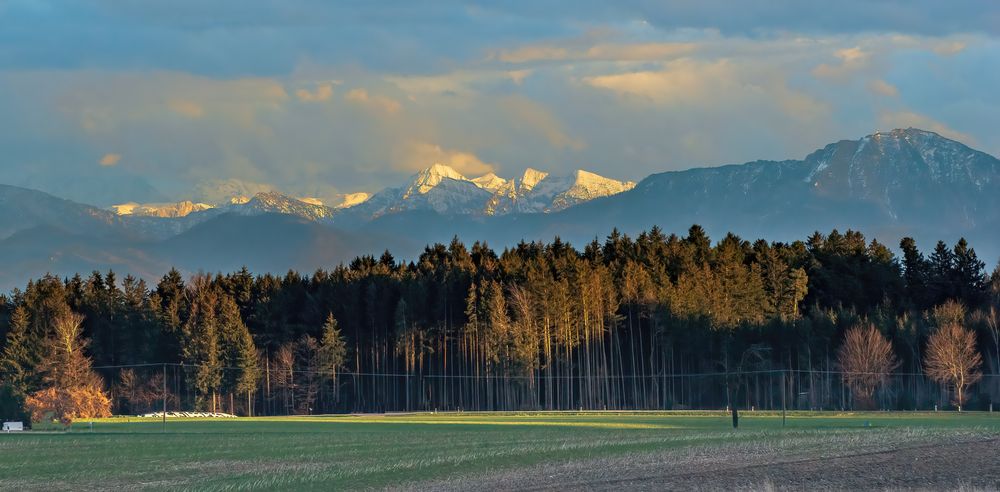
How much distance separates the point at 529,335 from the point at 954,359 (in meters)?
40.9

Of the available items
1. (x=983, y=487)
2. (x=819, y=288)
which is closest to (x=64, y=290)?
(x=819, y=288)

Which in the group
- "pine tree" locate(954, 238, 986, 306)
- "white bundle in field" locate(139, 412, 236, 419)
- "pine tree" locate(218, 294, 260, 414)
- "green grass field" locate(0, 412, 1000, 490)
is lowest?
"white bundle in field" locate(139, 412, 236, 419)

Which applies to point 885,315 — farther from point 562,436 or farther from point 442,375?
point 562,436

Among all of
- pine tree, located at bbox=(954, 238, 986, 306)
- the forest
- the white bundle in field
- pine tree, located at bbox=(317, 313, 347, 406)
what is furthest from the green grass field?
pine tree, located at bbox=(954, 238, 986, 306)

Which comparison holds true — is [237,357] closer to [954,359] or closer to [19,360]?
[19,360]

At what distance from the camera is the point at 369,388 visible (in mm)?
153750

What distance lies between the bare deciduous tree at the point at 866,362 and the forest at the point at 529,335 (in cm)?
19

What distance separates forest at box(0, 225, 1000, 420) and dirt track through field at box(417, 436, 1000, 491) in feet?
248

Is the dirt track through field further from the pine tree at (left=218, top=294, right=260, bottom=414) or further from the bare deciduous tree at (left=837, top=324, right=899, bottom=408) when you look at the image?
the pine tree at (left=218, top=294, right=260, bottom=414)

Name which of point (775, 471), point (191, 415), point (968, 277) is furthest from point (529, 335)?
point (775, 471)

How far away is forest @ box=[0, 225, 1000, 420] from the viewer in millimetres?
130125

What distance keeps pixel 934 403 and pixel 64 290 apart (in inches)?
3684

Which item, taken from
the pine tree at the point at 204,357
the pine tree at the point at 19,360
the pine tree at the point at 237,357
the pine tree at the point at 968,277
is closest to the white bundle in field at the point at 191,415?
the pine tree at the point at 204,357

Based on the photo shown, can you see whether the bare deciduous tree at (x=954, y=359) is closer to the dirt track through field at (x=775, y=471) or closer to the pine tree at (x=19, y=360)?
the dirt track through field at (x=775, y=471)
